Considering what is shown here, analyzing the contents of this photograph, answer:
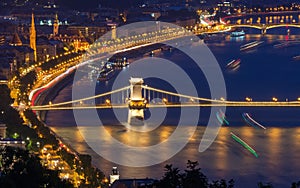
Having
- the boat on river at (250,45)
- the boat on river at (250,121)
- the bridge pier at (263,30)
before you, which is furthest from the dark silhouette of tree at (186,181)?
the bridge pier at (263,30)

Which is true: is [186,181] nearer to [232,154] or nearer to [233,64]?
[232,154]

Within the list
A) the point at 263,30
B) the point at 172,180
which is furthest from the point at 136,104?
the point at 263,30

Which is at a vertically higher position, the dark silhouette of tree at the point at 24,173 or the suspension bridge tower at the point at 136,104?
the dark silhouette of tree at the point at 24,173

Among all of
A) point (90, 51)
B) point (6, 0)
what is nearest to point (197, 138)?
point (90, 51)

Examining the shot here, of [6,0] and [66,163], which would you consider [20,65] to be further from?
[6,0]

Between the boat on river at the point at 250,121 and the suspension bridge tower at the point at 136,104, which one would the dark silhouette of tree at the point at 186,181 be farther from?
the suspension bridge tower at the point at 136,104

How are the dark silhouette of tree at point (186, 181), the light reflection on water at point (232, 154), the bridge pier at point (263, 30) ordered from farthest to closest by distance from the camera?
1. the bridge pier at point (263, 30)
2. the light reflection on water at point (232, 154)
3. the dark silhouette of tree at point (186, 181)

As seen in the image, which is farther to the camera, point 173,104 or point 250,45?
point 250,45

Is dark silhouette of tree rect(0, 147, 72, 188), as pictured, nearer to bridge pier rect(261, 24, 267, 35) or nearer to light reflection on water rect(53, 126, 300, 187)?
light reflection on water rect(53, 126, 300, 187)
